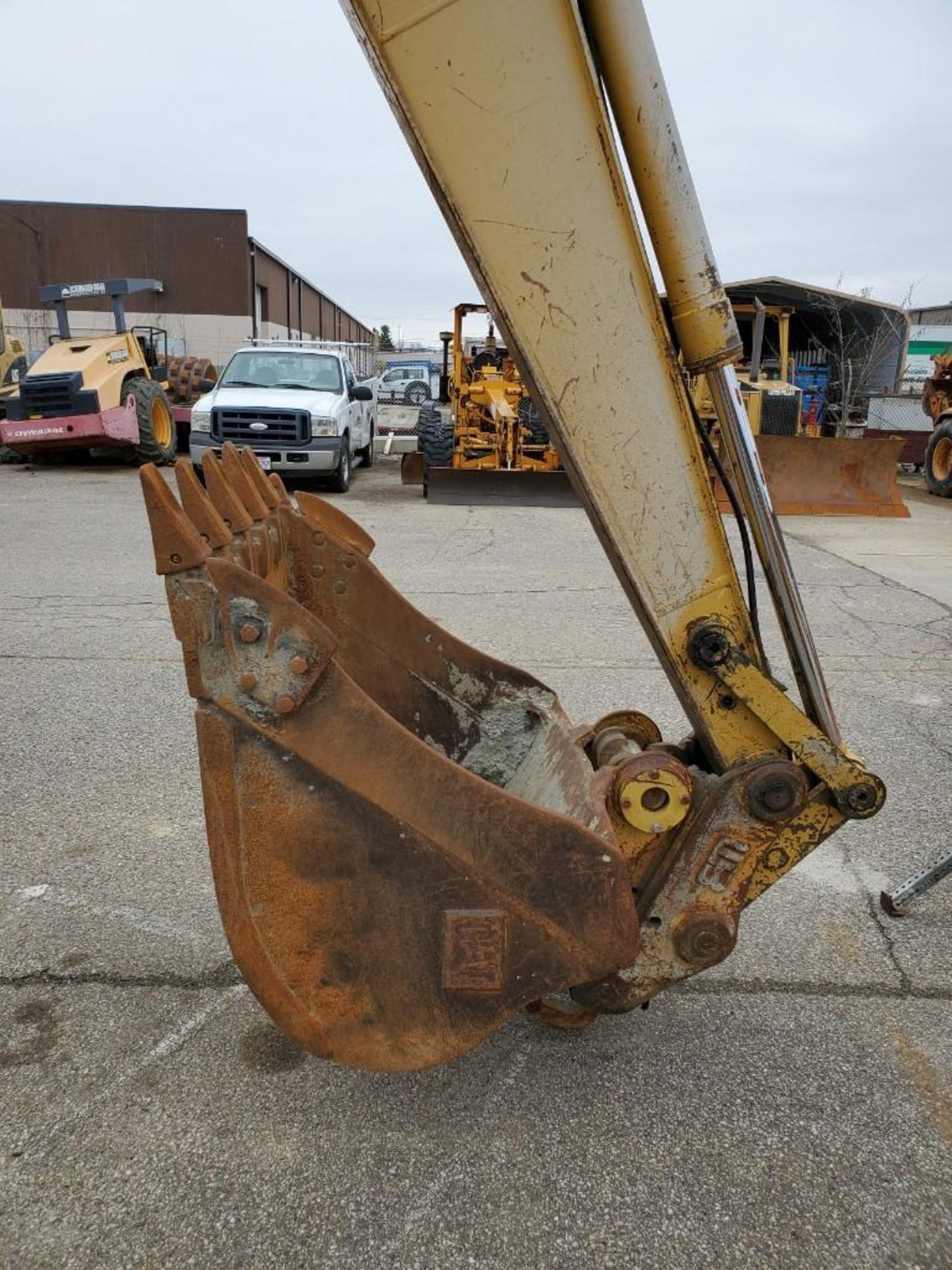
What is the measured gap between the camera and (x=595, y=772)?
2197 millimetres

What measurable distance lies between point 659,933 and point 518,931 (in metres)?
0.42

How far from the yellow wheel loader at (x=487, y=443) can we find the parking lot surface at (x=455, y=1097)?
372 inches

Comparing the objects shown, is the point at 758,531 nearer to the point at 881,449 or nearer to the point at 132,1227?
the point at 132,1227

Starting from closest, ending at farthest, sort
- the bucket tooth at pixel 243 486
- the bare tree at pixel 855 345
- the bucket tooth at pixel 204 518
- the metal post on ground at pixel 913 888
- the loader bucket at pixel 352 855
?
the loader bucket at pixel 352 855
the bucket tooth at pixel 204 518
the bucket tooth at pixel 243 486
the metal post on ground at pixel 913 888
the bare tree at pixel 855 345

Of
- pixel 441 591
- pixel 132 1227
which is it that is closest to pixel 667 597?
pixel 132 1227

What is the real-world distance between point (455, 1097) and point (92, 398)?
14174mm

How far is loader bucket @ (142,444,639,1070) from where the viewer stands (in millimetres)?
1676

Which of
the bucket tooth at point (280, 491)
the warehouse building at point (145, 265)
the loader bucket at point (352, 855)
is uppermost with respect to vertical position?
the warehouse building at point (145, 265)

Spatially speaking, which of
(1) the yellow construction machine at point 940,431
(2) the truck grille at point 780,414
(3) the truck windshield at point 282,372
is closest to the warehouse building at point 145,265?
(3) the truck windshield at point 282,372

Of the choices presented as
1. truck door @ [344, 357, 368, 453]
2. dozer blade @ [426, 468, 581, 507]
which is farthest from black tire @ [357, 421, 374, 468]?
dozer blade @ [426, 468, 581, 507]

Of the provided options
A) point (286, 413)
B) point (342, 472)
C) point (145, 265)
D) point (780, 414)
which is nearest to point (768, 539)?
point (286, 413)

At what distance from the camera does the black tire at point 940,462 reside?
1584cm

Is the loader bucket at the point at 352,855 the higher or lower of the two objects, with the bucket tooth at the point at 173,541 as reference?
lower

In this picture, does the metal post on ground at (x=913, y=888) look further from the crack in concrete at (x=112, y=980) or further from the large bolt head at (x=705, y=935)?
the crack in concrete at (x=112, y=980)
